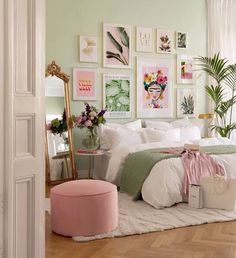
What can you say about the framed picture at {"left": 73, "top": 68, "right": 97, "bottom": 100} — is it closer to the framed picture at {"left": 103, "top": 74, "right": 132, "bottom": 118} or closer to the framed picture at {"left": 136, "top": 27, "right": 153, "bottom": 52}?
the framed picture at {"left": 103, "top": 74, "right": 132, "bottom": 118}

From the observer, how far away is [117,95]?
21.3 ft

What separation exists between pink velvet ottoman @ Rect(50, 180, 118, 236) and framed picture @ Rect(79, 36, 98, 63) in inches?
125

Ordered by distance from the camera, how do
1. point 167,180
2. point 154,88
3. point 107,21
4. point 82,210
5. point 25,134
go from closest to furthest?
point 25,134, point 82,210, point 167,180, point 107,21, point 154,88

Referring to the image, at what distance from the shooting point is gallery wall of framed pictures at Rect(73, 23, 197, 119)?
20.7ft

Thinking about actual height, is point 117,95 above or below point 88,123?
above

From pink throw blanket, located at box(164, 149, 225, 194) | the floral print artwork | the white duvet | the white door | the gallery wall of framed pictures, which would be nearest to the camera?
the white door

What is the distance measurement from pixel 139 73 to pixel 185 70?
37.5 inches

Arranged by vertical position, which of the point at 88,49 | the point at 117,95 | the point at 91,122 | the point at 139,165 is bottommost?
the point at 139,165

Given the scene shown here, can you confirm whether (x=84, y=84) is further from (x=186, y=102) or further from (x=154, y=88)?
(x=186, y=102)

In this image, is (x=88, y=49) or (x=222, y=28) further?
(x=222, y=28)

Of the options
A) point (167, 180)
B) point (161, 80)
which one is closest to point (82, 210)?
point (167, 180)

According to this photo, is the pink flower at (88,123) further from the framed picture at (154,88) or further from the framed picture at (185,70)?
the framed picture at (185,70)

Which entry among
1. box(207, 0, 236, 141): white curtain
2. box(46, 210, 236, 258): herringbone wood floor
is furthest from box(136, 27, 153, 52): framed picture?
box(46, 210, 236, 258): herringbone wood floor

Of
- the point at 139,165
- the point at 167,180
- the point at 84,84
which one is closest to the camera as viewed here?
the point at 167,180
